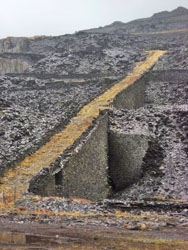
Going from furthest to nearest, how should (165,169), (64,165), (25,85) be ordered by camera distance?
(25,85) → (165,169) → (64,165)

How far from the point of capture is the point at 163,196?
1605 centimetres

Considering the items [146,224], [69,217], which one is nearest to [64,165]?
[69,217]

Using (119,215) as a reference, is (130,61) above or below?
above

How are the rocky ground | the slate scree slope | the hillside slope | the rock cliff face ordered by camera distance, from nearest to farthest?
1. the rocky ground
2. the slate scree slope
3. the rock cliff face
4. the hillside slope

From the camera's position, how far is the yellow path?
12.8 metres

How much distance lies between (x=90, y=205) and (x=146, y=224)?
2356 mm

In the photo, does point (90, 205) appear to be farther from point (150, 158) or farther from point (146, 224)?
point (150, 158)

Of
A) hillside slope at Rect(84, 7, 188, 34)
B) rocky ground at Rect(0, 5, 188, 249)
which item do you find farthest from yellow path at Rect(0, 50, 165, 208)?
hillside slope at Rect(84, 7, 188, 34)

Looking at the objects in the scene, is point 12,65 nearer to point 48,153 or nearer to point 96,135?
point 96,135

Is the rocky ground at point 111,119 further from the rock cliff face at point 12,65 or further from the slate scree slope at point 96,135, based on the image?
the rock cliff face at point 12,65

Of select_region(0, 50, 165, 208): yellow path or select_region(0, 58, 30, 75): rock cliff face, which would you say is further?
select_region(0, 58, 30, 75): rock cliff face

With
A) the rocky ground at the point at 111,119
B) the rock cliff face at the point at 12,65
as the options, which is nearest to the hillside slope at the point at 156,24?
the rocky ground at the point at 111,119

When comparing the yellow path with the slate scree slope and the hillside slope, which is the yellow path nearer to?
the slate scree slope

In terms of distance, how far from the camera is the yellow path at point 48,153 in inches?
502
